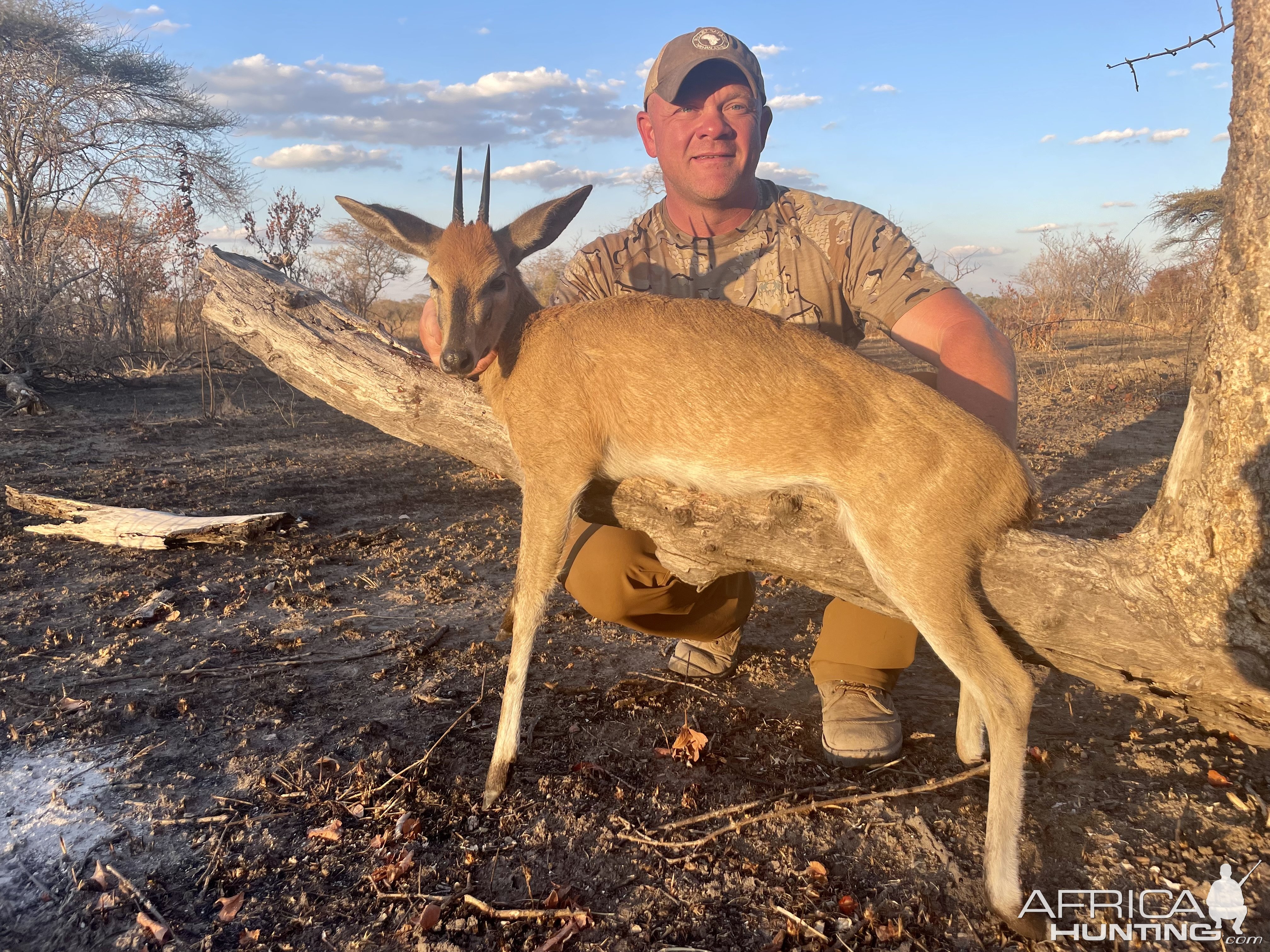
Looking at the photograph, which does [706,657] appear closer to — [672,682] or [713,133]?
[672,682]

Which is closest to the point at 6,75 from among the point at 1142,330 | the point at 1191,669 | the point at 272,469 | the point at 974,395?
the point at 272,469

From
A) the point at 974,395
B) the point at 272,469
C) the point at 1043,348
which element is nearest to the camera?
the point at 974,395

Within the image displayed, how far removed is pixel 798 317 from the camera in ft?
15.8

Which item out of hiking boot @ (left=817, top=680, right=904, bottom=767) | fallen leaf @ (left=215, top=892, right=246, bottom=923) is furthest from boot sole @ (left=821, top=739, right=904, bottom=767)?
fallen leaf @ (left=215, top=892, right=246, bottom=923)

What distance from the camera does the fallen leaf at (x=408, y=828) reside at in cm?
298

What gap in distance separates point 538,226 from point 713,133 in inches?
57.7

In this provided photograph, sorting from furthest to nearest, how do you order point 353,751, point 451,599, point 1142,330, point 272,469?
point 1142,330, point 272,469, point 451,599, point 353,751

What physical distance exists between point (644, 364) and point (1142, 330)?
20.9 meters

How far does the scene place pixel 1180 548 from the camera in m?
2.87

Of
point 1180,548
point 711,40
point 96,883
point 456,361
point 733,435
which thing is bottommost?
point 96,883

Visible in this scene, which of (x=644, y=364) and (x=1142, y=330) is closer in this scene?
(x=644, y=364)

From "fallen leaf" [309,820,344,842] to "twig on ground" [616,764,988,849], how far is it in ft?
3.65

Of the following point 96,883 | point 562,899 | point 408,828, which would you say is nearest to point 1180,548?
point 562,899

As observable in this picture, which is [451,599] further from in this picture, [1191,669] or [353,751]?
[1191,669]
